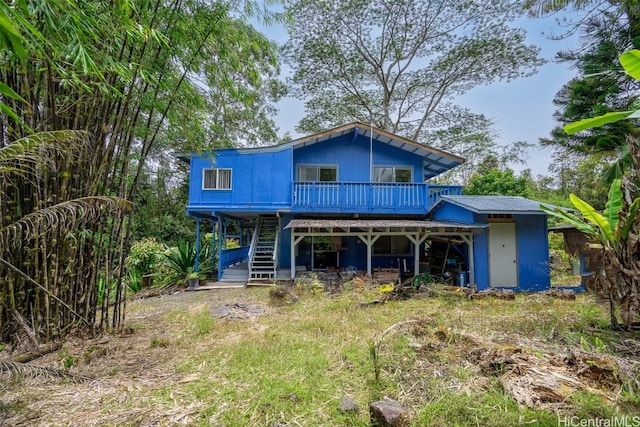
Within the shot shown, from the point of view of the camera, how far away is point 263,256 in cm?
1052

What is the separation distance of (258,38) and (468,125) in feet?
56.4

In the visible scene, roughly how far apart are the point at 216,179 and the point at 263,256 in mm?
3315

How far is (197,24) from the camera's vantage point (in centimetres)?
365

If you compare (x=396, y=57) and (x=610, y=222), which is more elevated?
(x=396, y=57)

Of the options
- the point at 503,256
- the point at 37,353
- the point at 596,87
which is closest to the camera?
the point at 37,353

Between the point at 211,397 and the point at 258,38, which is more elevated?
the point at 258,38

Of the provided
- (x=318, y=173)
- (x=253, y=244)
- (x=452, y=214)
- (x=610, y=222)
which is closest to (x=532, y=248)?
(x=452, y=214)

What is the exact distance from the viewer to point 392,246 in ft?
37.7

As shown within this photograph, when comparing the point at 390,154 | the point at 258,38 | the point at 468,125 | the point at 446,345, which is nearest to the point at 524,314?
the point at 446,345

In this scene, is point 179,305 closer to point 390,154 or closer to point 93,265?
point 93,265

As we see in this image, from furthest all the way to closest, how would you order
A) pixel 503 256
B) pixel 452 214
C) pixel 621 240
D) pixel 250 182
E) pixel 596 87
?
pixel 250 182, pixel 452 214, pixel 503 256, pixel 596 87, pixel 621 240

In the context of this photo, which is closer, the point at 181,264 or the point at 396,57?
the point at 181,264

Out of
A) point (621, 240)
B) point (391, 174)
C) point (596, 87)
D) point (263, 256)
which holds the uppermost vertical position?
point (596, 87)

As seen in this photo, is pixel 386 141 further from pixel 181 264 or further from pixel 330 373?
pixel 330 373
